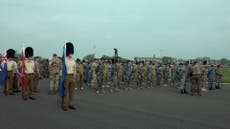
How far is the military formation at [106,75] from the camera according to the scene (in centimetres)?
1260

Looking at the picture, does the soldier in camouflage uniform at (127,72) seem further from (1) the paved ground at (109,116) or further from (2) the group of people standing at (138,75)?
(1) the paved ground at (109,116)

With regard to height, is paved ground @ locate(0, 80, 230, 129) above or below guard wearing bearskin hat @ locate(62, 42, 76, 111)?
below

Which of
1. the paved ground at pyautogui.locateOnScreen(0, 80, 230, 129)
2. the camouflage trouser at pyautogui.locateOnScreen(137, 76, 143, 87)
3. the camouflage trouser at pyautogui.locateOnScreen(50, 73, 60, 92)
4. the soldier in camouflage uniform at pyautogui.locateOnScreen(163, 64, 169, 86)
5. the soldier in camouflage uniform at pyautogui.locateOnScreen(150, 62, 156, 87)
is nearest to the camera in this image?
the paved ground at pyautogui.locateOnScreen(0, 80, 230, 129)

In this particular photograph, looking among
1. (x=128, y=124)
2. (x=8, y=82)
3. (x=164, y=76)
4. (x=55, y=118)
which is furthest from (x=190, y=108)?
(x=164, y=76)

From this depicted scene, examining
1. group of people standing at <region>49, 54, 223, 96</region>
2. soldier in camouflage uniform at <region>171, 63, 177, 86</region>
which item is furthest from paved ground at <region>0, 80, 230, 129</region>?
soldier in camouflage uniform at <region>171, 63, 177, 86</region>

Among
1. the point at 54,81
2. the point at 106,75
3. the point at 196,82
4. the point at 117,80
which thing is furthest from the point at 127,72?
the point at 54,81

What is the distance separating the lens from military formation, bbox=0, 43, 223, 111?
1260cm

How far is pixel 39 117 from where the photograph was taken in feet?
28.8

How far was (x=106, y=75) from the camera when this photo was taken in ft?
55.6

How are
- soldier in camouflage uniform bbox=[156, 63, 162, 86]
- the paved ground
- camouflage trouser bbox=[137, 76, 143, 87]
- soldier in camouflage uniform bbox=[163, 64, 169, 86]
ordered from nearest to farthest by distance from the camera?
the paved ground → camouflage trouser bbox=[137, 76, 143, 87] → soldier in camouflage uniform bbox=[156, 63, 162, 86] → soldier in camouflage uniform bbox=[163, 64, 169, 86]

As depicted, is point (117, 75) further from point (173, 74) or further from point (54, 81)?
point (173, 74)

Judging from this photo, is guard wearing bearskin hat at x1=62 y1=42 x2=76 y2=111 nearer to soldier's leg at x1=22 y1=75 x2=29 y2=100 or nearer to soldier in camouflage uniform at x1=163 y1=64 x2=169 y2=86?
soldier's leg at x1=22 y1=75 x2=29 y2=100

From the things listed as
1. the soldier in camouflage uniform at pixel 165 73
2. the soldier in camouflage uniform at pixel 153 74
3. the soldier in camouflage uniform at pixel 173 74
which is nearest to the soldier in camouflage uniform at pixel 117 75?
the soldier in camouflage uniform at pixel 153 74

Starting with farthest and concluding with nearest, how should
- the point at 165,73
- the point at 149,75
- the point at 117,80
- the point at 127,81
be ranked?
the point at 165,73, the point at 149,75, the point at 127,81, the point at 117,80
